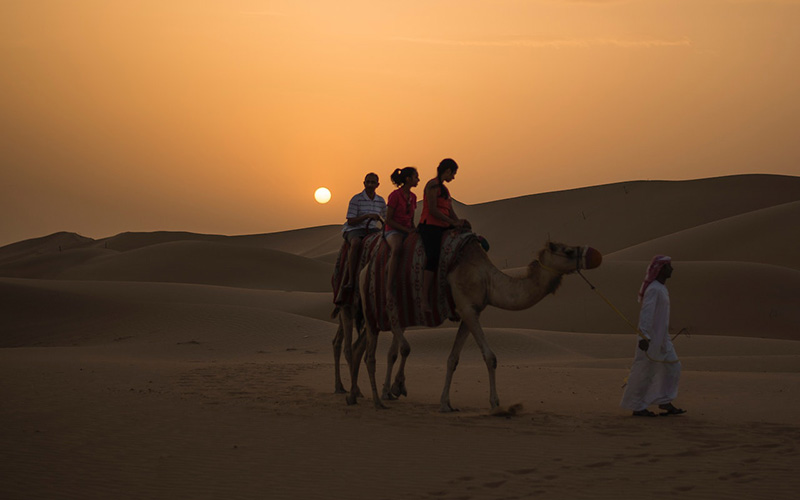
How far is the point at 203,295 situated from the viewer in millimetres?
42344

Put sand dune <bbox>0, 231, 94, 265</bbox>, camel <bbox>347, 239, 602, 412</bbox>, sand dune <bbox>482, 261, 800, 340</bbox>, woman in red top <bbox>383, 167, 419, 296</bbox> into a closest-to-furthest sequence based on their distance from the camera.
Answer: camel <bbox>347, 239, 602, 412</bbox>, woman in red top <bbox>383, 167, 419, 296</bbox>, sand dune <bbox>482, 261, 800, 340</bbox>, sand dune <bbox>0, 231, 94, 265</bbox>

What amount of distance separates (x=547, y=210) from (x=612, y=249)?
2356 centimetres

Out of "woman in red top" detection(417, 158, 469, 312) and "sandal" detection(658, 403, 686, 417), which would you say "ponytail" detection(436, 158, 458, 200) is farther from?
"sandal" detection(658, 403, 686, 417)

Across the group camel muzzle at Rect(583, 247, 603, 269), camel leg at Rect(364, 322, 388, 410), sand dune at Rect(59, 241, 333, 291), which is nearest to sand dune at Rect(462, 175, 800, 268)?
sand dune at Rect(59, 241, 333, 291)

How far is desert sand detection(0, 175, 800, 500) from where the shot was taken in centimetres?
743

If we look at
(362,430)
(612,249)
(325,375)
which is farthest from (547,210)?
(362,430)

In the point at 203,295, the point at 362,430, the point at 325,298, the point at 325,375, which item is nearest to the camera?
the point at 362,430

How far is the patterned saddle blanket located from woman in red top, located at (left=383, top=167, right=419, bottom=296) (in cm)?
11

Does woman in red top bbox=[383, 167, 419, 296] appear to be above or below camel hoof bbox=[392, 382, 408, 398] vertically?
above

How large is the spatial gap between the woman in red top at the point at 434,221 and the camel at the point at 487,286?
273mm

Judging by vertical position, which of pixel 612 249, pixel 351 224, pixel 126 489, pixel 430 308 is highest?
pixel 612 249

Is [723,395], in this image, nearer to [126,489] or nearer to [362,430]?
[362,430]

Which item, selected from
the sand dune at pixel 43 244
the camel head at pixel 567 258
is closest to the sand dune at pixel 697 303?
the camel head at pixel 567 258

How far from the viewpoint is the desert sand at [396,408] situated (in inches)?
292
